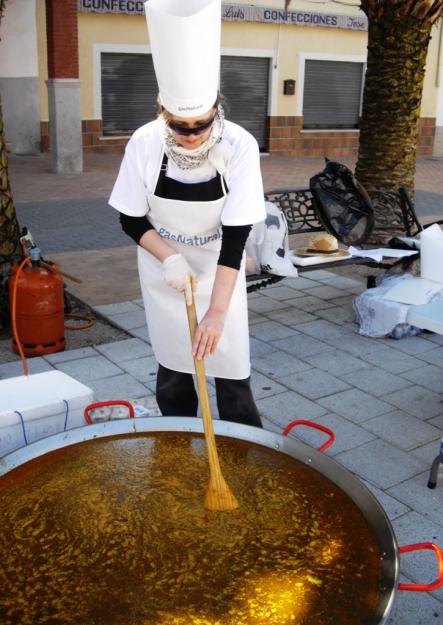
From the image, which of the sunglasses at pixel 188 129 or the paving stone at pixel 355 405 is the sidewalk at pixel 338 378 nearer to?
the paving stone at pixel 355 405

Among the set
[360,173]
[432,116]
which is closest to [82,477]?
[360,173]

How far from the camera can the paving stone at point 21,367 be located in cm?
445

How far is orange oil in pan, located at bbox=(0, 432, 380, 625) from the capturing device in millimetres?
1645

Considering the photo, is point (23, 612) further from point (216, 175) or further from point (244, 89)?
point (244, 89)

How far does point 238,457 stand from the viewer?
2.28m

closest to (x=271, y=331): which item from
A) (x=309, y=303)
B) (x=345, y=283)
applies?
(x=309, y=303)

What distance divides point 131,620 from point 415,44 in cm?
626

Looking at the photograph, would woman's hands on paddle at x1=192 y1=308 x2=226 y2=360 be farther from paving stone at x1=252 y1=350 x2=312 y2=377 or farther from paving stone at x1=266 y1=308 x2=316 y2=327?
paving stone at x1=266 y1=308 x2=316 y2=327

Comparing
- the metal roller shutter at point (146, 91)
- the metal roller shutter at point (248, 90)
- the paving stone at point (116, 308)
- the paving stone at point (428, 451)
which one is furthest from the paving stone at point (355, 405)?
the metal roller shutter at point (248, 90)

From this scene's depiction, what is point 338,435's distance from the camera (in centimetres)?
375

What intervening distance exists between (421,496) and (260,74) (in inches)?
595

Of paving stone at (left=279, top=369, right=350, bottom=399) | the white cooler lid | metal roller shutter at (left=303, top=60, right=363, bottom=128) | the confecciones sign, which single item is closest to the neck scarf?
the white cooler lid

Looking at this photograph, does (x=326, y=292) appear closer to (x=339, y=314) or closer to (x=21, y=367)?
(x=339, y=314)

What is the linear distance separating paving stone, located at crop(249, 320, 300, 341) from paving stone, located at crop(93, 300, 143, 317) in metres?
1.04
